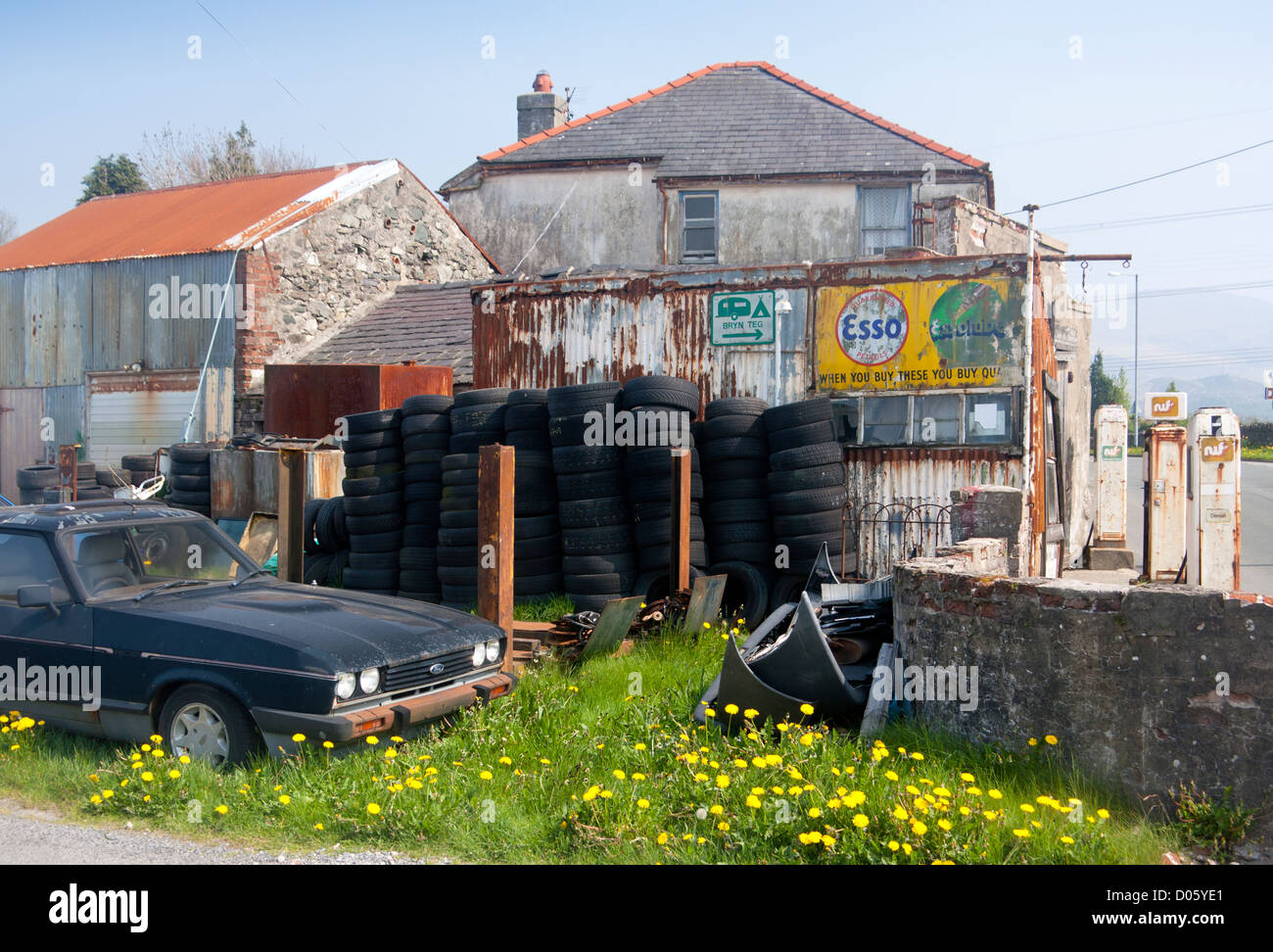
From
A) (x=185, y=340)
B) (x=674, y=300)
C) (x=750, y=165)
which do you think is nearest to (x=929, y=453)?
(x=674, y=300)

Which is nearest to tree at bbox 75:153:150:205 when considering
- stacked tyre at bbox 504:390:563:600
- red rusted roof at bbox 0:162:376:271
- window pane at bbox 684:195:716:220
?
red rusted roof at bbox 0:162:376:271

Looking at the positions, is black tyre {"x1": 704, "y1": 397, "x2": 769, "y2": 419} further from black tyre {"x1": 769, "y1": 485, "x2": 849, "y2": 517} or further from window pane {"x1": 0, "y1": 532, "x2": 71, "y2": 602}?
window pane {"x1": 0, "y1": 532, "x2": 71, "y2": 602}

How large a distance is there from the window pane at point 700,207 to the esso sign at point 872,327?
37.0 ft

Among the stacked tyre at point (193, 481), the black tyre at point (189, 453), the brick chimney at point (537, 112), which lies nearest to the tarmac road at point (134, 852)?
the stacked tyre at point (193, 481)

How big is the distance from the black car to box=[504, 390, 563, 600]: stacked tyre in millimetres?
3368

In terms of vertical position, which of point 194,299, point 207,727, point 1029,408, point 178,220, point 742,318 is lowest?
point 207,727

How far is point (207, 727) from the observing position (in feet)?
19.7

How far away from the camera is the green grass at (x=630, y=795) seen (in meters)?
4.78

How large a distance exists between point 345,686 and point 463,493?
520cm

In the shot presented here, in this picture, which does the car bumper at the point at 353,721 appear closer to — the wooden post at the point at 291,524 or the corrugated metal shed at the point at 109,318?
the wooden post at the point at 291,524

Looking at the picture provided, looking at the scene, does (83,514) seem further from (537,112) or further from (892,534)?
(537,112)

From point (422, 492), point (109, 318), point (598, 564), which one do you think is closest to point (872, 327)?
point (598, 564)

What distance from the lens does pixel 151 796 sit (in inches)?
216

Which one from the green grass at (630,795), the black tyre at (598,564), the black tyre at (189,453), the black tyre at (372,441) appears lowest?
the green grass at (630,795)
